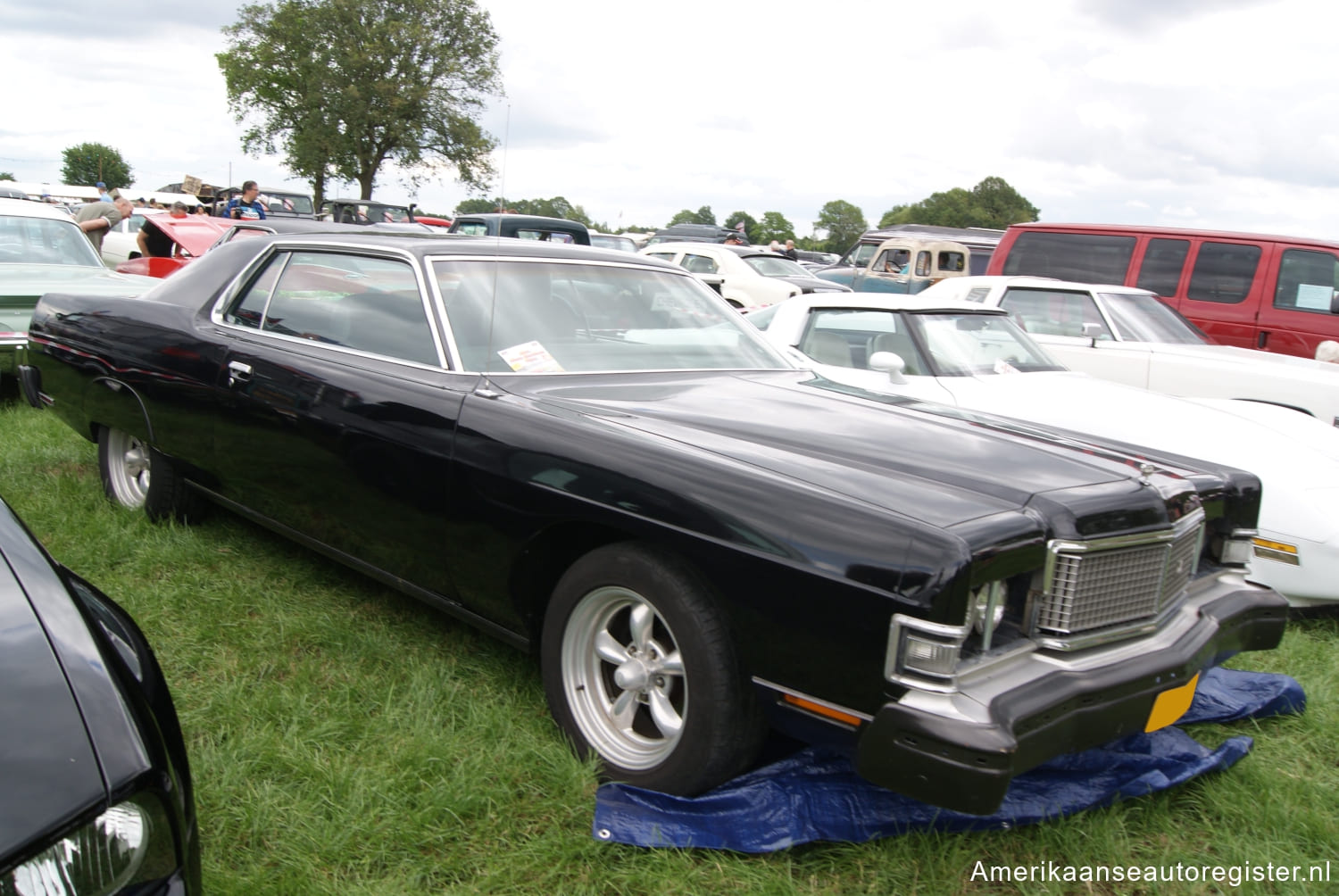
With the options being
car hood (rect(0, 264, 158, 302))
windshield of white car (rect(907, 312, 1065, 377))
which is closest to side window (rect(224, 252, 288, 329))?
car hood (rect(0, 264, 158, 302))

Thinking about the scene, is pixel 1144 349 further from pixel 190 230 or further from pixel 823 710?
pixel 190 230

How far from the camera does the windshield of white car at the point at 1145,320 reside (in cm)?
688

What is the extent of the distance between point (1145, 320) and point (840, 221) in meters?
96.2

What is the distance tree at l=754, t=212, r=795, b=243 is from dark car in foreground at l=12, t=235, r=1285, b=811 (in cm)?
7326

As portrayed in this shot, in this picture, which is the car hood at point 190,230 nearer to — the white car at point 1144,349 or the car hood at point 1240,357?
the white car at point 1144,349

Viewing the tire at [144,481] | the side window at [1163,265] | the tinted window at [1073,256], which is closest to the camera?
the tire at [144,481]

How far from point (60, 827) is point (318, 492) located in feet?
6.86

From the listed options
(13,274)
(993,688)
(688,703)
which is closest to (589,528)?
(688,703)

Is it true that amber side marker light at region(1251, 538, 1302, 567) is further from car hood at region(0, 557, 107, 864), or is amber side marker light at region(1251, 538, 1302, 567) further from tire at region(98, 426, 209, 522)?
tire at region(98, 426, 209, 522)

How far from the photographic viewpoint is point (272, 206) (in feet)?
84.8

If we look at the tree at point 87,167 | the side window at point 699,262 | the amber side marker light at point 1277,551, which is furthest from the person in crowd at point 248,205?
the tree at point 87,167

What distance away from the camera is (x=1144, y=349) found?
663 centimetres

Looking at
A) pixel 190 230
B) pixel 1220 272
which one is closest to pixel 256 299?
pixel 1220 272

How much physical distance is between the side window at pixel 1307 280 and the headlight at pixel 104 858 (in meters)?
8.65
